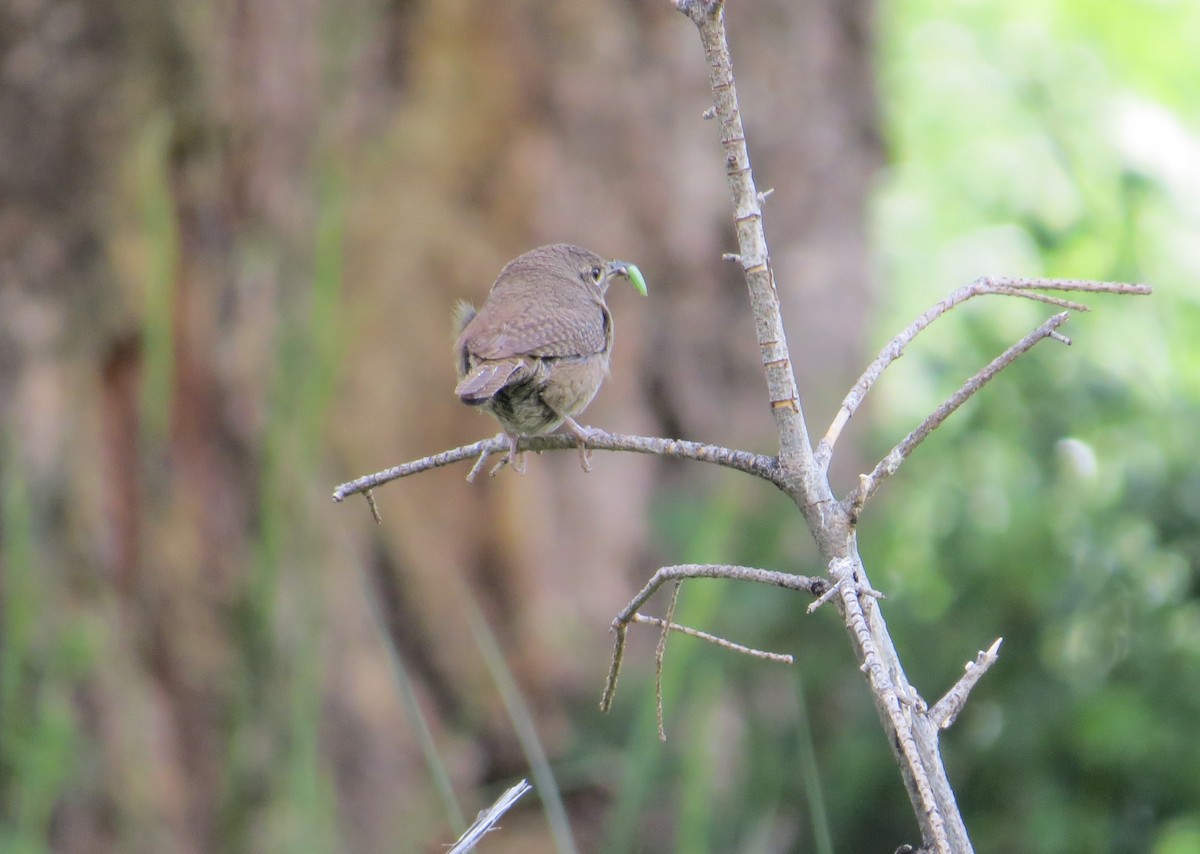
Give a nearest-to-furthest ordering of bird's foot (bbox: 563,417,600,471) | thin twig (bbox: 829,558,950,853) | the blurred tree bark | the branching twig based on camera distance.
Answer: thin twig (bbox: 829,558,950,853) → the branching twig → bird's foot (bbox: 563,417,600,471) → the blurred tree bark

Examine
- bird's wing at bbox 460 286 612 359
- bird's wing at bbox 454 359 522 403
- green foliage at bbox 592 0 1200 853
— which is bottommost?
green foliage at bbox 592 0 1200 853

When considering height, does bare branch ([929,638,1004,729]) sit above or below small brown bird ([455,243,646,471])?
below

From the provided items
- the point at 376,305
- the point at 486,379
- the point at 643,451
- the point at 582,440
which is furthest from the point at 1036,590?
the point at 376,305

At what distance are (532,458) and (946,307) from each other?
4129 mm

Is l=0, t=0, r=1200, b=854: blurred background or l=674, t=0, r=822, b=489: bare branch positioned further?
l=0, t=0, r=1200, b=854: blurred background

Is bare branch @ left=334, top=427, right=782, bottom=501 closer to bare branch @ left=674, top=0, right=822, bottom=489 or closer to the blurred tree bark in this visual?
bare branch @ left=674, top=0, right=822, bottom=489

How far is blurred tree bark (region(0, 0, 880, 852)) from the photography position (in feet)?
17.6

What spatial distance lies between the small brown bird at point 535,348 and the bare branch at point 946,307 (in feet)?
3.81

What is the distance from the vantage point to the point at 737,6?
674 cm

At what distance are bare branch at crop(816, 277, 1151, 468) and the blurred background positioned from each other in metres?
1.19

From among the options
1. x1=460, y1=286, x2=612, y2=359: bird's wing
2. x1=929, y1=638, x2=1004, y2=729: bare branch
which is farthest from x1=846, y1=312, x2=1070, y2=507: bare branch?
x1=460, y1=286, x2=612, y2=359: bird's wing

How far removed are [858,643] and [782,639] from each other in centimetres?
359

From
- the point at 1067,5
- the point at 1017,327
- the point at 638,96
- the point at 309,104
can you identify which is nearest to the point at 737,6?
the point at 638,96

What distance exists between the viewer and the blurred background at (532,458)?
4020 millimetres
